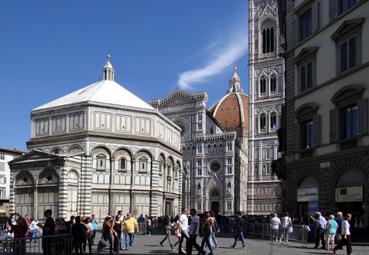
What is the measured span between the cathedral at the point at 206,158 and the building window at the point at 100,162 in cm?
4203

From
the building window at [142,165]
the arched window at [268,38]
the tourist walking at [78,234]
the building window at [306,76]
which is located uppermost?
the arched window at [268,38]

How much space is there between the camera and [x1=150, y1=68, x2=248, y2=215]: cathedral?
9269cm

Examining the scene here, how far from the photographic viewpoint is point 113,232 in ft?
73.9

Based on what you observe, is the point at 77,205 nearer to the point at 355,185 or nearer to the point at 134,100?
the point at 134,100

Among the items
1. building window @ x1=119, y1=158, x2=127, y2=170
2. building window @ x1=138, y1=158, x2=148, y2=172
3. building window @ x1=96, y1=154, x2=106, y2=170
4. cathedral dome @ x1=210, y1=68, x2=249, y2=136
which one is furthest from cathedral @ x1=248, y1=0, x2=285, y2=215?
building window @ x1=96, y1=154, x2=106, y2=170

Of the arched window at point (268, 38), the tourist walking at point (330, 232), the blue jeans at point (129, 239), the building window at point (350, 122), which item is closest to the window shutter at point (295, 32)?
the building window at point (350, 122)

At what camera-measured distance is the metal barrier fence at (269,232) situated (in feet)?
92.2

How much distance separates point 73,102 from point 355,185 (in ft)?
108

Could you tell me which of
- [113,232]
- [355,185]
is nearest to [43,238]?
[113,232]

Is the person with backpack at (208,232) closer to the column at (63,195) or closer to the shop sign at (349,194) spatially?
the shop sign at (349,194)

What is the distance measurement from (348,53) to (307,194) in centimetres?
769

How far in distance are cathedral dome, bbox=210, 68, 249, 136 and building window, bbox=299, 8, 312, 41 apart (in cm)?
7564

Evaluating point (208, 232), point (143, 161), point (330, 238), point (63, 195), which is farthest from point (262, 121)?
point (208, 232)

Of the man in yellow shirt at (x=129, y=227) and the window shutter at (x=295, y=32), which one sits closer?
the man in yellow shirt at (x=129, y=227)
